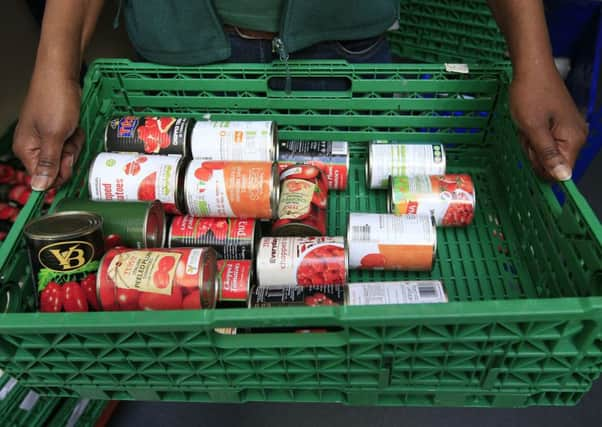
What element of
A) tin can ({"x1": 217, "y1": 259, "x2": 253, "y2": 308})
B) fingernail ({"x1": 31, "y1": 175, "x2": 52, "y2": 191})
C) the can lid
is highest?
fingernail ({"x1": 31, "y1": 175, "x2": 52, "y2": 191})

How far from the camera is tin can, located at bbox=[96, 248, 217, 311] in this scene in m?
0.85

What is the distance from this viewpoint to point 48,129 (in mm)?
1063

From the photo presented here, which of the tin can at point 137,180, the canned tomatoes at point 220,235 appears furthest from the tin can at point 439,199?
the tin can at point 137,180

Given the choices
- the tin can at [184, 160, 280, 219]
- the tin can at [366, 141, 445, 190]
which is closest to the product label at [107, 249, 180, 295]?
the tin can at [184, 160, 280, 219]

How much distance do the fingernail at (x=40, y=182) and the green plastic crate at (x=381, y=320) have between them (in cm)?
3

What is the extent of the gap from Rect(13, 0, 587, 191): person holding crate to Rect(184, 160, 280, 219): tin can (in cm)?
29

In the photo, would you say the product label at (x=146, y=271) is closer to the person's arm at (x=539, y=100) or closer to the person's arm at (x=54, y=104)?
the person's arm at (x=54, y=104)

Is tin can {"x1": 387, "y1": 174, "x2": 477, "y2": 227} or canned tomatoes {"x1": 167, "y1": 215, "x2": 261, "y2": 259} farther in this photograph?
tin can {"x1": 387, "y1": 174, "x2": 477, "y2": 227}

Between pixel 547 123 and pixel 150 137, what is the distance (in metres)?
0.96

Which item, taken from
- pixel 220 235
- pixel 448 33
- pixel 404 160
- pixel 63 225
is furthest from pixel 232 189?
pixel 448 33

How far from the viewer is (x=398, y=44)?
6.68ft

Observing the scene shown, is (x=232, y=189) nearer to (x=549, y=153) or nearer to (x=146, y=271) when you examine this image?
(x=146, y=271)

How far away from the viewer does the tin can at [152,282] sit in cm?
85

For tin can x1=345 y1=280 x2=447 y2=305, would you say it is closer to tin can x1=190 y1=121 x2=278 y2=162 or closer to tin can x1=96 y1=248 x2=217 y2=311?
tin can x1=96 y1=248 x2=217 y2=311
